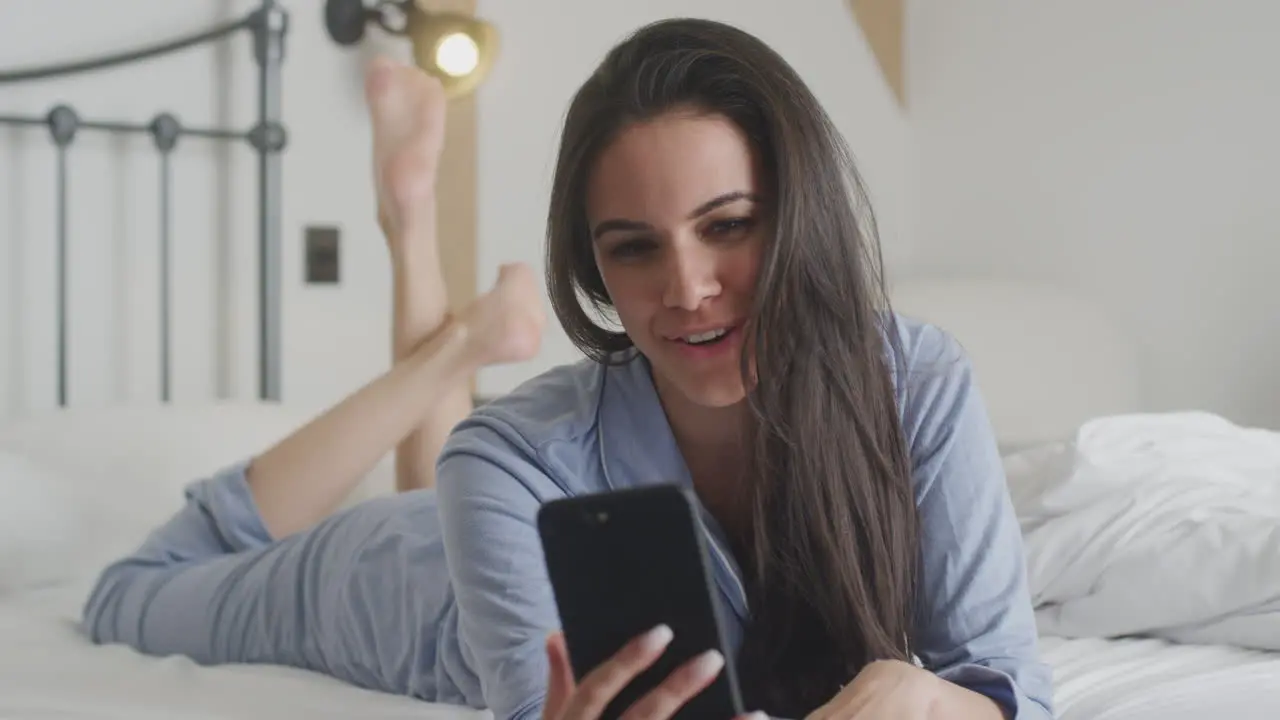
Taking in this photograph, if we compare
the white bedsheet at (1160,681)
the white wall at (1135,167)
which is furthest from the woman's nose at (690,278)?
the white wall at (1135,167)

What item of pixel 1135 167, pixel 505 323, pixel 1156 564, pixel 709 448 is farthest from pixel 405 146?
pixel 1135 167

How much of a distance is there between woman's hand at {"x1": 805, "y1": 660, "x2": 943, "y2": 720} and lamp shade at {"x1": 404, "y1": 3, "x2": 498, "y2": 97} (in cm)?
159

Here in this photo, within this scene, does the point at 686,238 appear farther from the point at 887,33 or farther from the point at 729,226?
the point at 887,33

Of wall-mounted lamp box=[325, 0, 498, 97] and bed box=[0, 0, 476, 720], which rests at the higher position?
wall-mounted lamp box=[325, 0, 498, 97]

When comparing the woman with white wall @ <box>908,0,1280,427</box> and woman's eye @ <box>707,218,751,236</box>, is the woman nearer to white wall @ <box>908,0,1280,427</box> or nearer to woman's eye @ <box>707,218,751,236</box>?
woman's eye @ <box>707,218,751,236</box>

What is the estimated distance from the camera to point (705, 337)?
0.82 metres

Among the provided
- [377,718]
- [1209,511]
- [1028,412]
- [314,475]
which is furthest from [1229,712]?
[1028,412]

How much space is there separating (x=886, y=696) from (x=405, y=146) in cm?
114

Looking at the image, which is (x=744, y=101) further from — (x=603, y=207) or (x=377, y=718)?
(x=377, y=718)

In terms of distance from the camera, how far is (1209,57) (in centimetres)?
233

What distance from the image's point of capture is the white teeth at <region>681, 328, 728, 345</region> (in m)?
0.82

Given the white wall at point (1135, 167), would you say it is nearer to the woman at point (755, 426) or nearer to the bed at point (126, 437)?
the bed at point (126, 437)

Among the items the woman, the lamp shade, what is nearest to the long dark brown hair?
the woman

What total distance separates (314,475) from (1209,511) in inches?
34.3
